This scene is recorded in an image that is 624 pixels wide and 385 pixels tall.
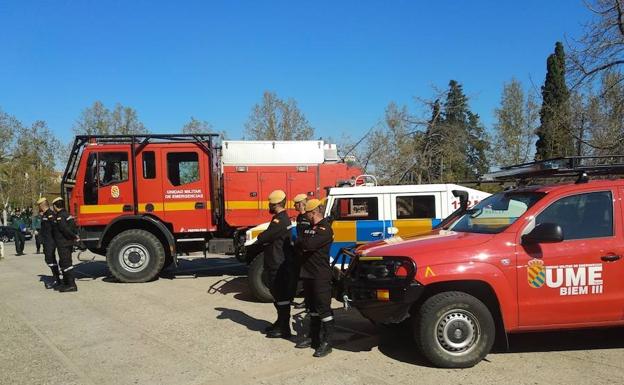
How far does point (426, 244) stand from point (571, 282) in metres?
1.40

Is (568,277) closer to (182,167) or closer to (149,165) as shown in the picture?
(182,167)

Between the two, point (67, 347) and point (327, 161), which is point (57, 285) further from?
point (327, 161)

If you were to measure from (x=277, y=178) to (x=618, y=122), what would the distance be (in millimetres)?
14459

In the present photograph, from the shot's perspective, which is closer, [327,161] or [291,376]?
[291,376]

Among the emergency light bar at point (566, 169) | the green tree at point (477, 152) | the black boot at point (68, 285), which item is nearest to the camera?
the emergency light bar at point (566, 169)

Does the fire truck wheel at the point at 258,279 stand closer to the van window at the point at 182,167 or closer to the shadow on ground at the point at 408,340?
the shadow on ground at the point at 408,340

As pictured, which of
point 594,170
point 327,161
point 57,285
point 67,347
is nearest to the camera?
point 594,170

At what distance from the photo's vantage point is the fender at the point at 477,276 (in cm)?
466

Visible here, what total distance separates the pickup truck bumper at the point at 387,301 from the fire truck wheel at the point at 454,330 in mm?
171

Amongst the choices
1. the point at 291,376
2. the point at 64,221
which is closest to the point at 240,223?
the point at 64,221

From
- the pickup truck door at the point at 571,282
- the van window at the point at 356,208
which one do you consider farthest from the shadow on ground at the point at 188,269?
the pickup truck door at the point at 571,282

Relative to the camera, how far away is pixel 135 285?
1005 centimetres

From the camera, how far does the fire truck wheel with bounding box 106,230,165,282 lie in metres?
10.2

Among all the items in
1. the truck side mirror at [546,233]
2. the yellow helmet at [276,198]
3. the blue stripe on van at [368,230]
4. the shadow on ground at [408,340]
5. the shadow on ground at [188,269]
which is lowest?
the shadow on ground at [188,269]
